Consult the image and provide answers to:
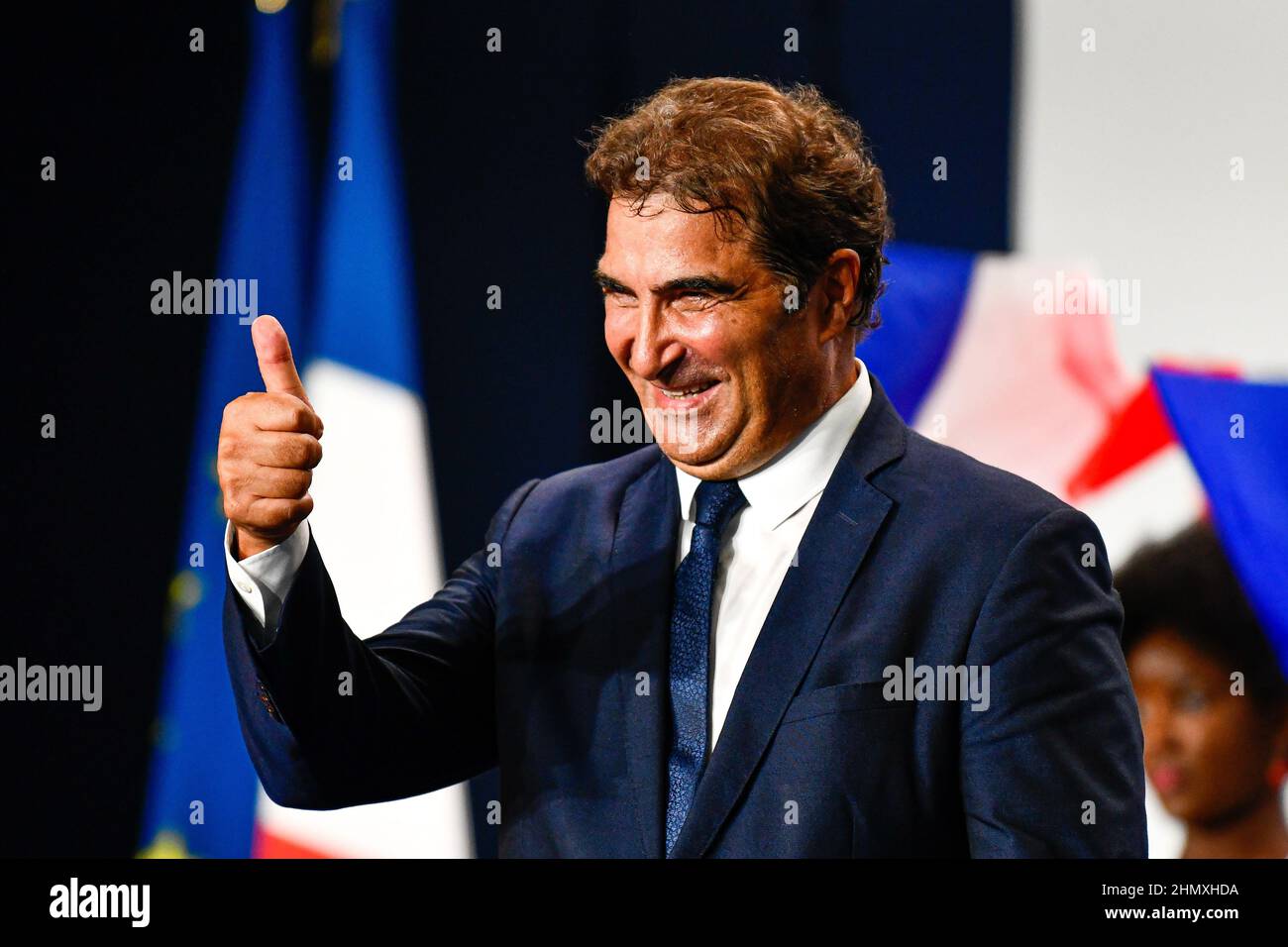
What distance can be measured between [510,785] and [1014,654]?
0.77 metres

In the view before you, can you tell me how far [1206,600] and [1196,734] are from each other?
272 millimetres

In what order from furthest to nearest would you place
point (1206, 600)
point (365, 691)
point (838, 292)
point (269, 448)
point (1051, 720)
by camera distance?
point (1206, 600) → point (838, 292) → point (365, 691) → point (1051, 720) → point (269, 448)

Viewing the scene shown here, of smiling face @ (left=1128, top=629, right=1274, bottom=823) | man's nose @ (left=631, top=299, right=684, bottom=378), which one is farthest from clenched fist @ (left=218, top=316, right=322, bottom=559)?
smiling face @ (left=1128, top=629, right=1274, bottom=823)

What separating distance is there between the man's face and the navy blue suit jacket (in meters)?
0.12

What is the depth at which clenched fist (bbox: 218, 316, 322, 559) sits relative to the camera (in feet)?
5.74

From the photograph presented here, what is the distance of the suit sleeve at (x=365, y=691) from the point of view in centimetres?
187

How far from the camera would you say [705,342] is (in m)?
2.02

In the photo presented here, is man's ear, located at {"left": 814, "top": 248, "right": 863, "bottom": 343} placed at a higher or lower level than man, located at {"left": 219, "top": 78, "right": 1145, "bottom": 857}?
higher

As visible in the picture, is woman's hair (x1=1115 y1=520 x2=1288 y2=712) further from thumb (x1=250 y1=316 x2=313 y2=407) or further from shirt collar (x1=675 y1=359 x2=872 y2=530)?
thumb (x1=250 y1=316 x2=313 y2=407)

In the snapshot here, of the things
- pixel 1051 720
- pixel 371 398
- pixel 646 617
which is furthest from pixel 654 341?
pixel 371 398

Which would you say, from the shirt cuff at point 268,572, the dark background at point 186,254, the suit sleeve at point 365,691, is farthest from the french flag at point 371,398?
the shirt cuff at point 268,572

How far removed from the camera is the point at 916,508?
6.48ft

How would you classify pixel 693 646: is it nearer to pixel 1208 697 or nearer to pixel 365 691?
pixel 365 691
